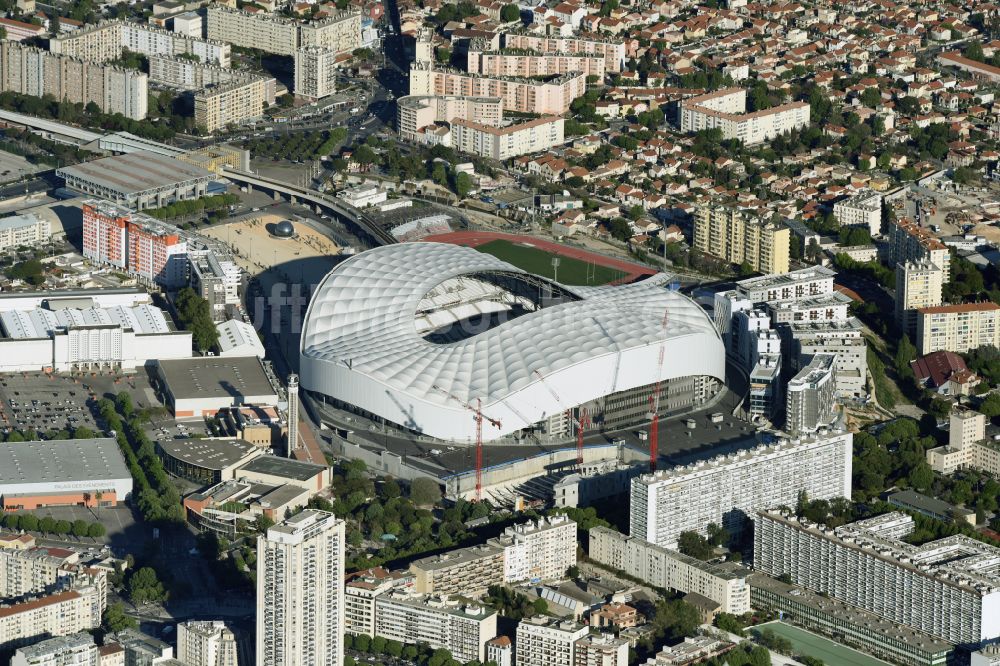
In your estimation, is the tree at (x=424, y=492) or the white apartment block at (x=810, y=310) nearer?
the tree at (x=424, y=492)

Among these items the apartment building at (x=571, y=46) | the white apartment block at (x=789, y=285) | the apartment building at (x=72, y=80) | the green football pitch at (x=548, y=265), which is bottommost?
the green football pitch at (x=548, y=265)

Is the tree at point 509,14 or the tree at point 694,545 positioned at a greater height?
the tree at point 509,14

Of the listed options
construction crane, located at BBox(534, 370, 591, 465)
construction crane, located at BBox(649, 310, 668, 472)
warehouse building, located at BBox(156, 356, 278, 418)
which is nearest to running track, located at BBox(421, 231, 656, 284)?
construction crane, located at BBox(649, 310, 668, 472)

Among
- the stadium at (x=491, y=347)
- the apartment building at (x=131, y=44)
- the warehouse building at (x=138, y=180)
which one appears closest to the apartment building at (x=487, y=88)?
the apartment building at (x=131, y=44)

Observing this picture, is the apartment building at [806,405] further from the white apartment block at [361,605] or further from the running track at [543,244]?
the white apartment block at [361,605]

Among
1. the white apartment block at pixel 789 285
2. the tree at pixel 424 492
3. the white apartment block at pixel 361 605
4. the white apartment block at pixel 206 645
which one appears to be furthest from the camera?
the white apartment block at pixel 789 285

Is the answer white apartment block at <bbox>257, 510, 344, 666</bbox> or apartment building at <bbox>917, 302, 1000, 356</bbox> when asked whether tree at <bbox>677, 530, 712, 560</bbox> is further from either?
apartment building at <bbox>917, 302, 1000, 356</bbox>

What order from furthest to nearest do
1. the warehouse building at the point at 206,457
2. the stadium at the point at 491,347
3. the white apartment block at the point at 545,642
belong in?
the stadium at the point at 491,347
the warehouse building at the point at 206,457
the white apartment block at the point at 545,642

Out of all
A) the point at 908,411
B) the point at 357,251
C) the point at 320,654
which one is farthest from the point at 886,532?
the point at 357,251
